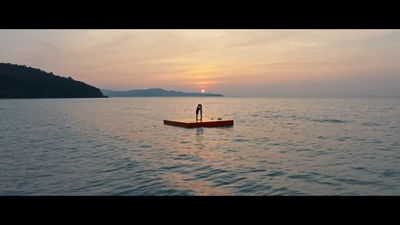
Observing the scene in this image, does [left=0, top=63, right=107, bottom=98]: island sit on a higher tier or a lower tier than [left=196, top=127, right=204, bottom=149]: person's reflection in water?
higher

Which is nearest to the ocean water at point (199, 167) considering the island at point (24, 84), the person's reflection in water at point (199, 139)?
the person's reflection in water at point (199, 139)

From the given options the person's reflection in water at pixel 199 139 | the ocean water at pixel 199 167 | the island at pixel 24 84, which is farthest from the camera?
the island at pixel 24 84

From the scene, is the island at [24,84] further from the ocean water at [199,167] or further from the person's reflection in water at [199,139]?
the person's reflection in water at [199,139]

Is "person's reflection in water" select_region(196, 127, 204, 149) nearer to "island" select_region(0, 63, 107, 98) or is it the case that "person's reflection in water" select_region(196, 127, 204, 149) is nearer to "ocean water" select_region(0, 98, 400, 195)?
"ocean water" select_region(0, 98, 400, 195)

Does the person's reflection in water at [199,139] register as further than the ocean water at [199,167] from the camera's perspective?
Yes

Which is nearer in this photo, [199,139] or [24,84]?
[199,139]

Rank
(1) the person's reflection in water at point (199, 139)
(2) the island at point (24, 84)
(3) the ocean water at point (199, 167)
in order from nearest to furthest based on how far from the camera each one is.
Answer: (3) the ocean water at point (199, 167), (1) the person's reflection in water at point (199, 139), (2) the island at point (24, 84)

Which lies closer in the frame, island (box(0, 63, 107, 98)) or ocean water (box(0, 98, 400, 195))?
ocean water (box(0, 98, 400, 195))

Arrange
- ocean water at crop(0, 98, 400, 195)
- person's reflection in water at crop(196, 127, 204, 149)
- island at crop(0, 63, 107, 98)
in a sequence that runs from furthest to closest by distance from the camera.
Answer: island at crop(0, 63, 107, 98), person's reflection in water at crop(196, 127, 204, 149), ocean water at crop(0, 98, 400, 195)

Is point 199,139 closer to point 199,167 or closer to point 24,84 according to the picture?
point 199,167

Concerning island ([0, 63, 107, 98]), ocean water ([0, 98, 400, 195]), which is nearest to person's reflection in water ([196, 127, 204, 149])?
ocean water ([0, 98, 400, 195])

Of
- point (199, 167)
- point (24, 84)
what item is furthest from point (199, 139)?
point (24, 84)

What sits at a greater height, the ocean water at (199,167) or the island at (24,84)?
the island at (24,84)
